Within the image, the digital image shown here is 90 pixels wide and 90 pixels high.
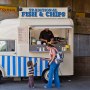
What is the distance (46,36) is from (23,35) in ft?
3.13

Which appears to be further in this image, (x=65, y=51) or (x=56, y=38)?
(x=56, y=38)

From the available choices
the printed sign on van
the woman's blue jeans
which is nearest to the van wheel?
the woman's blue jeans

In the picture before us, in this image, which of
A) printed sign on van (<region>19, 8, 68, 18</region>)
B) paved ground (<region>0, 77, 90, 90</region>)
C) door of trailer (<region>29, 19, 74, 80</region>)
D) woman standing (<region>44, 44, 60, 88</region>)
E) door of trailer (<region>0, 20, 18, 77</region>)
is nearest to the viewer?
woman standing (<region>44, 44, 60, 88</region>)

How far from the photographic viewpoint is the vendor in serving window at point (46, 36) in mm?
13953

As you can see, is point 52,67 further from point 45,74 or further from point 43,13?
point 43,13

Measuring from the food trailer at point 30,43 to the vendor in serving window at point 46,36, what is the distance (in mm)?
194

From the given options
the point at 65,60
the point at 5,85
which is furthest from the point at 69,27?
the point at 5,85

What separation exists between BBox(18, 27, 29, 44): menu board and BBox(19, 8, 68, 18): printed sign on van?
0.60 meters

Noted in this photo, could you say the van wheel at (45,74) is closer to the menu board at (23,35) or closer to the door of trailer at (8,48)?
the door of trailer at (8,48)

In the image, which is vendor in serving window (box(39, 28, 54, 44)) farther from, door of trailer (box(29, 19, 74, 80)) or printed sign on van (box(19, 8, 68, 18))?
printed sign on van (box(19, 8, 68, 18))

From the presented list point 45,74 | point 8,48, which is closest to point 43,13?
point 8,48

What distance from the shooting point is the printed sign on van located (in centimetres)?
1385

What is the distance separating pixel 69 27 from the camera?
13.7m

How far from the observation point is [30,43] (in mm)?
13703
